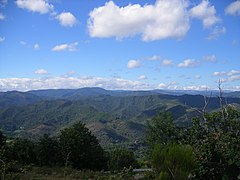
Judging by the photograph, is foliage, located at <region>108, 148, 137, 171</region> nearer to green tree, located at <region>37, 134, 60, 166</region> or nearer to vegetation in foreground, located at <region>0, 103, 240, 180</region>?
vegetation in foreground, located at <region>0, 103, 240, 180</region>

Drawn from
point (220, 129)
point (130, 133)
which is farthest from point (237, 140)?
point (130, 133)

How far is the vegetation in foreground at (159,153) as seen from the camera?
7.68 meters

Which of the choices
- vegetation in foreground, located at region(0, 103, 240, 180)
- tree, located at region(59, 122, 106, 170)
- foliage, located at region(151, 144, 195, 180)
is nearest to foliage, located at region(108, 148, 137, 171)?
vegetation in foreground, located at region(0, 103, 240, 180)

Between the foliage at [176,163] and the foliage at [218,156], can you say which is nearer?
the foliage at [176,163]

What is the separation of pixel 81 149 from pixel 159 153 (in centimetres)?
3375

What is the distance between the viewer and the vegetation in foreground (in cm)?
768

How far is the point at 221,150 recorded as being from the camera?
1507 centimetres

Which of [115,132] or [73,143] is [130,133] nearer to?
[115,132]

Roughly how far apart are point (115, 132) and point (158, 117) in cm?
14699

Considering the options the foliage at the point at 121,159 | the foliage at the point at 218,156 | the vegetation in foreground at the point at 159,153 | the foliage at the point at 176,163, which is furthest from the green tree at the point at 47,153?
the foliage at the point at 176,163

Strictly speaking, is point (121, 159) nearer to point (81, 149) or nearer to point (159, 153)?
point (81, 149)

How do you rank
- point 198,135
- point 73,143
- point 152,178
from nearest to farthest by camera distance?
point 152,178
point 198,135
point 73,143

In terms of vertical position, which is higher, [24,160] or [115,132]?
[24,160]

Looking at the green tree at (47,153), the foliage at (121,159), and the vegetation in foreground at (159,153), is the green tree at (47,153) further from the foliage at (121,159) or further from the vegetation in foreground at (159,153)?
the foliage at (121,159)
